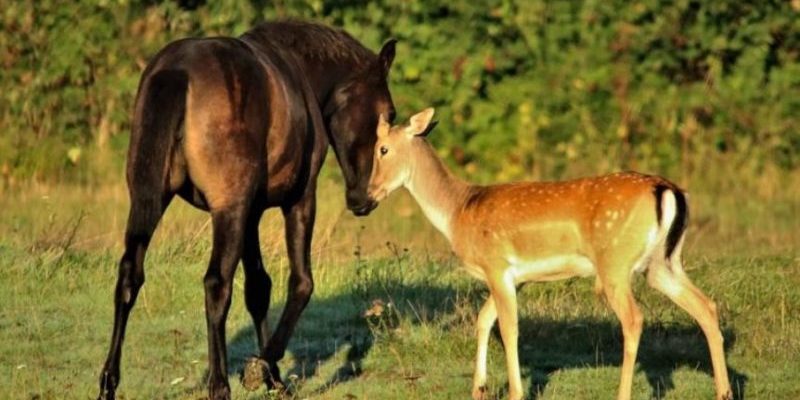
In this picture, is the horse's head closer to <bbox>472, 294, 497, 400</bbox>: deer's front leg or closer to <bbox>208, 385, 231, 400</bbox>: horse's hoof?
<bbox>472, 294, 497, 400</bbox>: deer's front leg

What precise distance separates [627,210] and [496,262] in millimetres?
753

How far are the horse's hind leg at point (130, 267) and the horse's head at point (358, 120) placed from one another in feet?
5.43

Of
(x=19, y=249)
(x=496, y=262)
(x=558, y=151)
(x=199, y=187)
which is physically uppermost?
(x=199, y=187)

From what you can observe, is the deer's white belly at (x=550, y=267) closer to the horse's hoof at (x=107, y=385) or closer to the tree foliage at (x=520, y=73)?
the horse's hoof at (x=107, y=385)

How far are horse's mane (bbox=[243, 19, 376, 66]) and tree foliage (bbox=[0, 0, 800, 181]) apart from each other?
7645 mm

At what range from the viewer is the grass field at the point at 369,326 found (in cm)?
925

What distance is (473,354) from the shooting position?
9.84 meters

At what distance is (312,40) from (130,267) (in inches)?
83.4

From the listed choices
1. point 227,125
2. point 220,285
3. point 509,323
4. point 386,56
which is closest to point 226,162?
point 227,125

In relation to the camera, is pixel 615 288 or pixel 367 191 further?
pixel 367 191

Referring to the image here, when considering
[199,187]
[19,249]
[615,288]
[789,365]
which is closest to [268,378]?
[199,187]

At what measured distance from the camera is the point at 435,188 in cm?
952

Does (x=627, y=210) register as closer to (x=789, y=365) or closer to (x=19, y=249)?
(x=789, y=365)

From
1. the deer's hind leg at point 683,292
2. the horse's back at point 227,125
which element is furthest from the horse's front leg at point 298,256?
the deer's hind leg at point 683,292
